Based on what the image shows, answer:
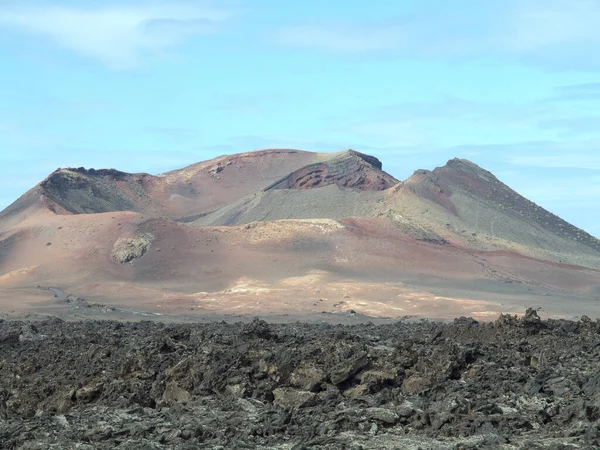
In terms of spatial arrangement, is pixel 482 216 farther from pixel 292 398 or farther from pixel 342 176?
pixel 292 398


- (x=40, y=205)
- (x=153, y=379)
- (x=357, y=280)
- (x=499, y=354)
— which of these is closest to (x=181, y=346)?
(x=153, y=379)

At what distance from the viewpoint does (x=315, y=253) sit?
71.7 metres

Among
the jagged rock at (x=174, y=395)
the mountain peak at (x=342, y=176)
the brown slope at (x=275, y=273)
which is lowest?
the jagged rock at (x=174, y=395)

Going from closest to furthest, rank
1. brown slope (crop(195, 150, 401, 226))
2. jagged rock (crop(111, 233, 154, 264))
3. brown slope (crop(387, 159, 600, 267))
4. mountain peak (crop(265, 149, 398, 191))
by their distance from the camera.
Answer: jagged rock (crop(111, 233, 154, 264)) → brown slope (crop(387, 159, 600, 267)) → brown slope (crop(195, 150, 401, 226)) → mountain peak (crop(265, 149, 398, 191))

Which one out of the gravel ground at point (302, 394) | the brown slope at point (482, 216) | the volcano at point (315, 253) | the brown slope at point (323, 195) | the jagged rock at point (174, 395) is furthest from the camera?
the brown slope at point (323, 195)

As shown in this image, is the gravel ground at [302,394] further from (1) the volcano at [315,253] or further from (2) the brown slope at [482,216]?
(2) the brown slope at [482,216]

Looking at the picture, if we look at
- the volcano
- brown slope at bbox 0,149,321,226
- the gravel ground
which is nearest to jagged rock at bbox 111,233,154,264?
the volcano

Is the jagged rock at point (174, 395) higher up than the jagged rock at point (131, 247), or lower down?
lower down

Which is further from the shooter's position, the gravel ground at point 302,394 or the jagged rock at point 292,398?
the jagged rock at point 292,398

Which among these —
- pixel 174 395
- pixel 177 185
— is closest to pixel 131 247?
pixel 174 395

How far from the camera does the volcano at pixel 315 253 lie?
192 feet

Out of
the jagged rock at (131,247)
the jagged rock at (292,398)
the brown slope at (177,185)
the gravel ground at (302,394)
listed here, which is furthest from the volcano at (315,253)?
the jagged rock at (292,398)

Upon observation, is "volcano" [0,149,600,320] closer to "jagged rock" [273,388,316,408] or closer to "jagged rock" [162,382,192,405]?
"jagged rock" [162,382,192,405]

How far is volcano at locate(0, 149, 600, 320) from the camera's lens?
5853 cm
